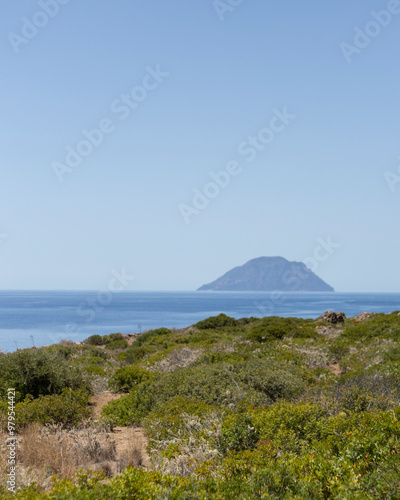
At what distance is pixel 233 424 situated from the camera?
20.6 feet

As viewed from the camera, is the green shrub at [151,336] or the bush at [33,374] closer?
the bush at [33,374]

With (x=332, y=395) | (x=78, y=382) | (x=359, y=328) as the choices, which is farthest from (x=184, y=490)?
(x=359, y=328)

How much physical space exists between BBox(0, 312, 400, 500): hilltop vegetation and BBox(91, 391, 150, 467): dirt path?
221mm

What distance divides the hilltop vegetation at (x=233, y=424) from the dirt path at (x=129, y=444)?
8.7 inches

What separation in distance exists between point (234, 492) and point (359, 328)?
799 inches

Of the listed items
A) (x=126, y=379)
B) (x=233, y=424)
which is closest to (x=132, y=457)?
(x=233, y=424)

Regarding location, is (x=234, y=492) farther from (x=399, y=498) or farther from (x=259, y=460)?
(x=399, y=498)

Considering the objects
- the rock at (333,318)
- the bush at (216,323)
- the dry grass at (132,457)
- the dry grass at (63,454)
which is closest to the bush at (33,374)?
the dry grass at (63,454)

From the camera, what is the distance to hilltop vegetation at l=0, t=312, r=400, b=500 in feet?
12.9

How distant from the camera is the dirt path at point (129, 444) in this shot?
6262 millimetres

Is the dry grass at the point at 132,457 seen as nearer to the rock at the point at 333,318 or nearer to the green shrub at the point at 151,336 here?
the green shrub at the point at 151,336

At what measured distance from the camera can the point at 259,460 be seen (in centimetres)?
469

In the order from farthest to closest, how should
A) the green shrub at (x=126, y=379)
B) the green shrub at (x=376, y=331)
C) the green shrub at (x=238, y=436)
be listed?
the green shrub at (x=376, y=331) → the green shrub at (x=126, y=379) → the green shrub at (x=238, y=436)

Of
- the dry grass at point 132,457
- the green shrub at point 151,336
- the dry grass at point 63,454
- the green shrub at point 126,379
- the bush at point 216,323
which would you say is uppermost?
the dry grass at point 63,454
